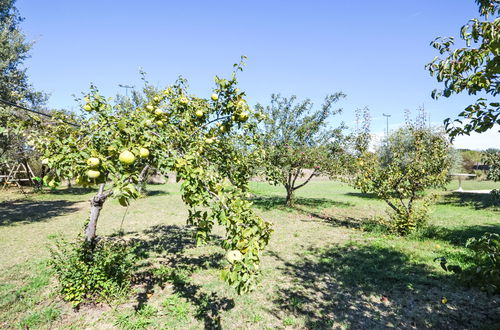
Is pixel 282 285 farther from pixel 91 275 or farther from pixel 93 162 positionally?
pixel 93 162

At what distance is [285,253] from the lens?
704 centimetres

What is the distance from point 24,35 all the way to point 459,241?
56.6 ft

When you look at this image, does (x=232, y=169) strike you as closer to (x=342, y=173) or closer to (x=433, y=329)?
(x=433, y=329)

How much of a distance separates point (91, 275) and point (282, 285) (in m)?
3.32

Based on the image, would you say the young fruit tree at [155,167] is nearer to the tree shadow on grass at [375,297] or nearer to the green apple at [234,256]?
the green apple at [234,256]

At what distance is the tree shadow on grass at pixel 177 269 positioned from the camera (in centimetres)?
441

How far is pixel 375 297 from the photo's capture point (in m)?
4.72

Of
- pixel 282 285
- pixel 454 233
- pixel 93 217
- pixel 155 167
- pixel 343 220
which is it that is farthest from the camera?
pixel 343 220

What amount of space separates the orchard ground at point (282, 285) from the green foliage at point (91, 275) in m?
0.19

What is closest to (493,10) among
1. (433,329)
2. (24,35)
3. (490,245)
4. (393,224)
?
(490,245)

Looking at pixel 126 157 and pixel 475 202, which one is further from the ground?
pixel 126 157

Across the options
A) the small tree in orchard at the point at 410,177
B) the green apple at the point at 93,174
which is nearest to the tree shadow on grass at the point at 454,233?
the small tree in orchard at the point at 410,177

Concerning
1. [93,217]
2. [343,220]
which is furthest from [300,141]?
[93,217]

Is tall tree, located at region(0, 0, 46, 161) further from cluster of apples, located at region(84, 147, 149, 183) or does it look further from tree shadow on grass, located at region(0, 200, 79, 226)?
cluster of apples, located at region(84, 147, 149, 183)
